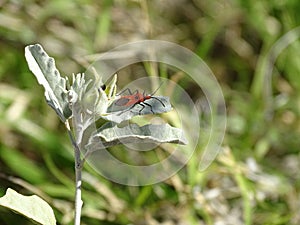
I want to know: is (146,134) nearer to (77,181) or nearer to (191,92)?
(77,181)

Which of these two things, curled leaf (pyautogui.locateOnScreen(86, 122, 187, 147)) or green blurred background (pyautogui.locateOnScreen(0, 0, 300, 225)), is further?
green blurred background (pyautogui.locateOnScreen(0, 0, 300, 225))

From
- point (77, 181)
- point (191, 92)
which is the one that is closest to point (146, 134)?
point (77, 181)

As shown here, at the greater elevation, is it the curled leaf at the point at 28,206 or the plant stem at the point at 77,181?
the plant stem at the point at 77,181

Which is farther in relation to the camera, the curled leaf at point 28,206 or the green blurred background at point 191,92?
the green blurred background at point 191,92

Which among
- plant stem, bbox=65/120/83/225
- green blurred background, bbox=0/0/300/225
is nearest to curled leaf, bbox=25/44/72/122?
plant stem, bbox=65/120/83/225

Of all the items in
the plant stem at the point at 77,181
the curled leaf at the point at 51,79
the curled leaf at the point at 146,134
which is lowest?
the plant stem at the point at 77,181

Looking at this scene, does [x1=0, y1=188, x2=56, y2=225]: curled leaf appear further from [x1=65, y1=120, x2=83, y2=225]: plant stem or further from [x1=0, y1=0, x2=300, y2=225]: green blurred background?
[x1=0, y1=0, x2=300, y2=225]: green blurred background

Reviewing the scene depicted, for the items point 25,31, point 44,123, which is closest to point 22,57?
point 25,31

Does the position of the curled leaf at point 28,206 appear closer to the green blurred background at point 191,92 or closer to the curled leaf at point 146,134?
the curled leaf at point 146,134

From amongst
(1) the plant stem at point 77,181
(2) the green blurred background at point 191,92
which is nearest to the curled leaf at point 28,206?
(1) the plant stem at point 77,181
